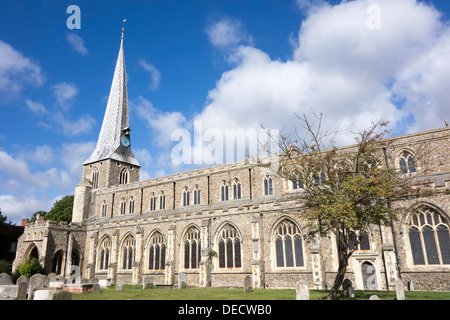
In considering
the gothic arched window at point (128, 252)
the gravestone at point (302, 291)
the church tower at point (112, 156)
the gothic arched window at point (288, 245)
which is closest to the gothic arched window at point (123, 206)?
the church tower at point (112, 156)

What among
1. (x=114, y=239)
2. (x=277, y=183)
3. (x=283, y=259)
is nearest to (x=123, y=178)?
(x=114, y=239)

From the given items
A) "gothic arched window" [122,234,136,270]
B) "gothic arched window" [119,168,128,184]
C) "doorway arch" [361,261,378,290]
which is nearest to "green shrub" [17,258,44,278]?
"gothic arched window" [122,234,136,270]

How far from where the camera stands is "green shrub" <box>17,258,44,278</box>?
28038mm

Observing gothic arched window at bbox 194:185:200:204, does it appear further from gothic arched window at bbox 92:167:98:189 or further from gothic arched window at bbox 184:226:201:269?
gothic arched window at bbox 92:167:98:189

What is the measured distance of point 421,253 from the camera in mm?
18453

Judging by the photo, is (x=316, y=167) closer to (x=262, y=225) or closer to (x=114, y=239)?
(x=262, y=225)

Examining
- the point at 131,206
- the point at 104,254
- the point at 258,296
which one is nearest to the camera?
the point at 258,296

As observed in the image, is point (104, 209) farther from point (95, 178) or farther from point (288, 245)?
point (288, 245)

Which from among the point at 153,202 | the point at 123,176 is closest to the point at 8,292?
the point at 153,202

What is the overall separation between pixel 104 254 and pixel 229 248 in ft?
50.6

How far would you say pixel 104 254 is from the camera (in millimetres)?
33281

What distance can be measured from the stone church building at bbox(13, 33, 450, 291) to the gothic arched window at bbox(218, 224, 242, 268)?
73 millimetres

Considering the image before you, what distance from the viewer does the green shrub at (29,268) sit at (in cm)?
2804
